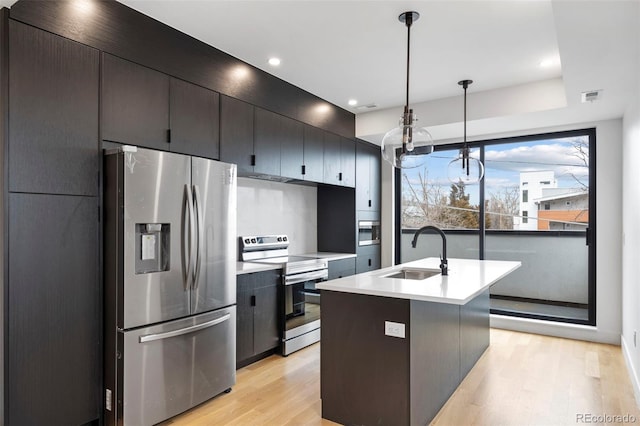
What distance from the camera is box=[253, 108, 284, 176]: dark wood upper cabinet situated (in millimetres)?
3646

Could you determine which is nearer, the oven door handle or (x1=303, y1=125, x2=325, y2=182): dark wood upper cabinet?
the oven door handle

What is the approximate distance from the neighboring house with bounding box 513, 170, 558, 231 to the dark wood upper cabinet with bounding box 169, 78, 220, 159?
12.2ft

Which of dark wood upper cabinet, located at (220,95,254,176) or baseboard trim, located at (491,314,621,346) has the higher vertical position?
dark wood upper cabinet, located at (220,95,254,176)

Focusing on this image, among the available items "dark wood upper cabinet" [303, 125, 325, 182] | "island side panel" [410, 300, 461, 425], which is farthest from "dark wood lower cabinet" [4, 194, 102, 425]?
"dark wood upper cabinet" [303, 125, 325, 182]

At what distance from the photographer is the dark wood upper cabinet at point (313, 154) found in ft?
14.2

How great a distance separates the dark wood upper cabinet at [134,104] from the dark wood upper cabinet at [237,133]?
0.55 metres

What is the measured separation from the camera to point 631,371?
3.24 m

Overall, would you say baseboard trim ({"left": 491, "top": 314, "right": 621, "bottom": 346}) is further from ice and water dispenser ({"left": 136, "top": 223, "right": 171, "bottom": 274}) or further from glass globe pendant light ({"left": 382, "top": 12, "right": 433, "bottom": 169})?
ice and water dispenser ({"left": 136, "top": 223, "right": 171, "bottom": 274})

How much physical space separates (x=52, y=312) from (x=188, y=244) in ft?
2.73

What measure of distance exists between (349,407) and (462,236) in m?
3.39

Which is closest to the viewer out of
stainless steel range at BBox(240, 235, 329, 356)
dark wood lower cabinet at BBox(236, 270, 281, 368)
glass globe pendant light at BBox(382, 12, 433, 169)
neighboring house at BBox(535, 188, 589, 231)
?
glass globe pendant light at BBox(382, 12, 433, 169)

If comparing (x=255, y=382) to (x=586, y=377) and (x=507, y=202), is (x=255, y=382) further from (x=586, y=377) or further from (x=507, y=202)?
(x=507, y=202)

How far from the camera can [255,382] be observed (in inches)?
126

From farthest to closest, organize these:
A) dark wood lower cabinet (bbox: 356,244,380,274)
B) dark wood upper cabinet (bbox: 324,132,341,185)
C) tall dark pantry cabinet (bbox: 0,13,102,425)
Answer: dark wood lower cabinet (bbox: 356,244,380,274), dark wood upper cabinet (bbox: 324,132,341,185), tall dark pantry cabinet (bbox: 0,13,102,425)
